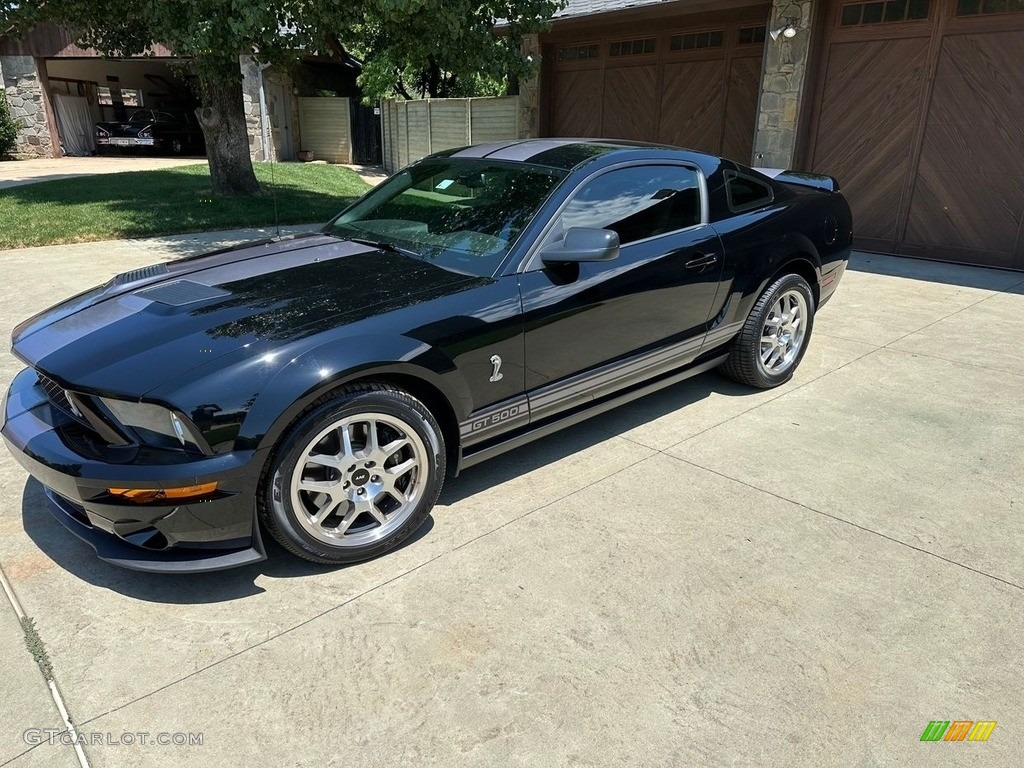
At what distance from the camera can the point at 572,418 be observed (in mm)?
3816

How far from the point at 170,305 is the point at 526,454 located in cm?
189

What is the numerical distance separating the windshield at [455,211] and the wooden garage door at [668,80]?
25.9 ft

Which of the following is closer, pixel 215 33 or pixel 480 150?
pixel 480 150

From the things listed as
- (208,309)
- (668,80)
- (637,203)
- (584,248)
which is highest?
(668,80)

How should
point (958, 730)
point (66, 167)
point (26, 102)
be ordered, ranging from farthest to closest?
point (26, 102) < point (66, 167) < point (958, 730)

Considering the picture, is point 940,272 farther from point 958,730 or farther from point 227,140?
point 227,140

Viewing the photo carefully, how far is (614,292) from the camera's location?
3787 mm

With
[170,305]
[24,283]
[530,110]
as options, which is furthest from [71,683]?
[530,110]

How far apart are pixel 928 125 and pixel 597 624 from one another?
880 cm

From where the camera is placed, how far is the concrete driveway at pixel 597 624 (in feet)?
7.41

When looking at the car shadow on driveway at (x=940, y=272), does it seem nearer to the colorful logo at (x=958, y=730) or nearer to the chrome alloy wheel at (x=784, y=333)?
the chrome alloy wheel at (x=784, y=333)

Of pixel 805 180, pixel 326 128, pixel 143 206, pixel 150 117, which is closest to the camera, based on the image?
pixel 805 180

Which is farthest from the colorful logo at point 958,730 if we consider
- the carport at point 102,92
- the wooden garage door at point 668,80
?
the carport at point 102,92

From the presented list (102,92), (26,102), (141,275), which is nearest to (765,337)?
(141,275)
